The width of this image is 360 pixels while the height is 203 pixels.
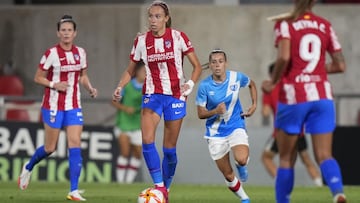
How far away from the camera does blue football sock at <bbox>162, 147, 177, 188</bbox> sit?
1602cm

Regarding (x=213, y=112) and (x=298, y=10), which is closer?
(x=298, y=10)

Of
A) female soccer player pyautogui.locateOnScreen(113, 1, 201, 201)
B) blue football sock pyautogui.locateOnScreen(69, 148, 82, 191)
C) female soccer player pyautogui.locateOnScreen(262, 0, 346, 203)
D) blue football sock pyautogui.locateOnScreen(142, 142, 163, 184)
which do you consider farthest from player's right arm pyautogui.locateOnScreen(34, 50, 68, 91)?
female soccer player pyautogui.locateOnScreen(262, 0, 346, 203)

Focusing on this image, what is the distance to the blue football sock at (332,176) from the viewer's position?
12.3 metres

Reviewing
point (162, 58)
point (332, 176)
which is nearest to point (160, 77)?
point (162, 58)

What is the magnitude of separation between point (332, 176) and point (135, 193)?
280 inches

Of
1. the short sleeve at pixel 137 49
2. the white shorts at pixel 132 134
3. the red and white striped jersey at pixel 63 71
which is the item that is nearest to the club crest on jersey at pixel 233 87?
the short sleeve at pixel 137 49

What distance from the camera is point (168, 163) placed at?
16109mm

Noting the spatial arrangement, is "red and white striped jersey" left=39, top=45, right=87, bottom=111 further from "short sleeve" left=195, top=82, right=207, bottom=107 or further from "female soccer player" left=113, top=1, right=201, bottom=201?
"short sleeve" left=195, top=82, right=207, bottom=107

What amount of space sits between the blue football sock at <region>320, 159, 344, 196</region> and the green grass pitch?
4654mm

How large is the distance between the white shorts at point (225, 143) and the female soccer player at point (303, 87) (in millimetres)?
3809

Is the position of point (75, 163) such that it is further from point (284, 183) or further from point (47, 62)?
point (284, 183)

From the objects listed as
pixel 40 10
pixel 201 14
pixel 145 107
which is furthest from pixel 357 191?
pixel 40 10

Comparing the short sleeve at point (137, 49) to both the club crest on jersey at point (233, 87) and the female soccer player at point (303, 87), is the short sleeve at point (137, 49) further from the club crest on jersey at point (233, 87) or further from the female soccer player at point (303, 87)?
the female soccer player at point (303, 87)

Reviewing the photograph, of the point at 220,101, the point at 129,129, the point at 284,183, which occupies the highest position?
the point at 220,101
